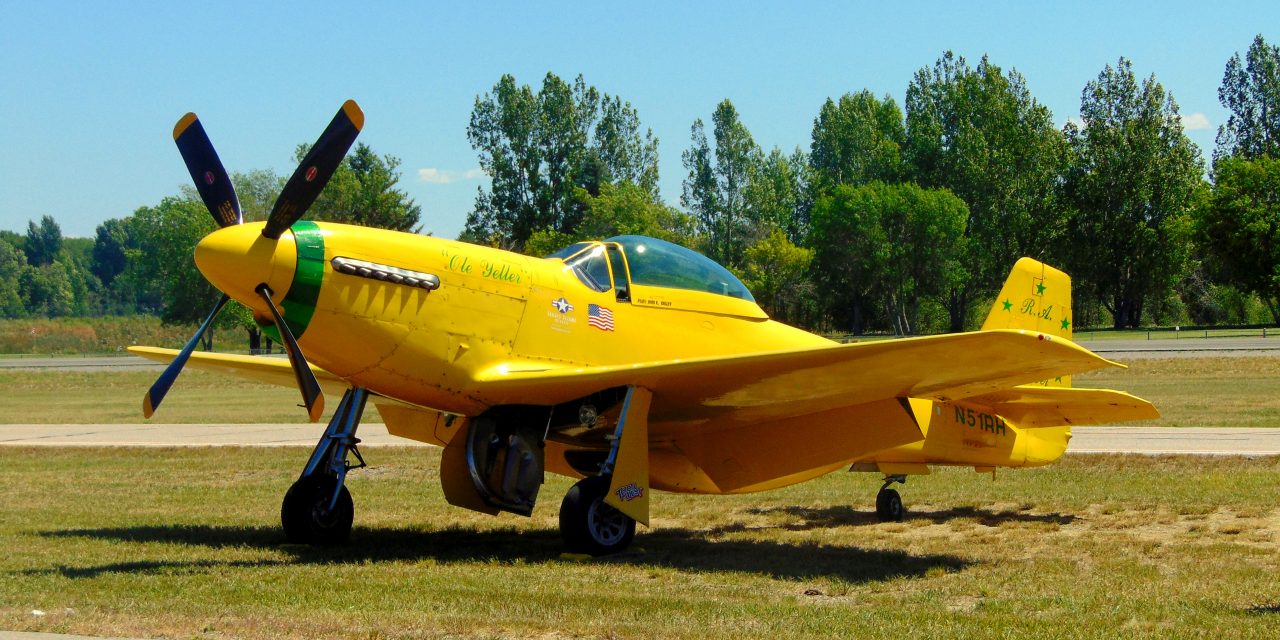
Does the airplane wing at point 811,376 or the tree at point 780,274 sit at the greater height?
the tree at point 780,274

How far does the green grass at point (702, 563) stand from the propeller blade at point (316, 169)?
252 cm

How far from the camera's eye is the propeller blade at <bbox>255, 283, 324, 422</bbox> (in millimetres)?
8531

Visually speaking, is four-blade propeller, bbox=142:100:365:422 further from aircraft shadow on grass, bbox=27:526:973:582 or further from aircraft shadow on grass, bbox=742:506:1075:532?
aircraft shadow on grass, bbox=742:506:1075:532

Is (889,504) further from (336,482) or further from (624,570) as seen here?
(336,482)

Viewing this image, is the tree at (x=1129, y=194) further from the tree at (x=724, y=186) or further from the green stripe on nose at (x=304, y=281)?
the green stripe on nose at (x=304, y=281)

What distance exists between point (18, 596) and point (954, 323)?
71744 millimetres

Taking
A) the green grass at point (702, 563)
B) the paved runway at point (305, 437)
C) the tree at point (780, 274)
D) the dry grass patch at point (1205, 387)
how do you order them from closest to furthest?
1. the green grass at point (702, 563)
2. the paved runway at point (305, 437)
3. the dry grass patch at point (1205, 387)
4. the tree at point (780, 274)

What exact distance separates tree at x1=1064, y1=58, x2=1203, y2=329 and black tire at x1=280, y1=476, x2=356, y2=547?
71.9 meters

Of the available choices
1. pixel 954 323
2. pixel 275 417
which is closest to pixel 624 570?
pixel 275 417

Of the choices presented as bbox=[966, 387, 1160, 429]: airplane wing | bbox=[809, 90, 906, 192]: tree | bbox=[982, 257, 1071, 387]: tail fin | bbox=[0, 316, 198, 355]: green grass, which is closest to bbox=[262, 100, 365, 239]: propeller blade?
bbox=[966, 387, 1160, 429]: airplane wing

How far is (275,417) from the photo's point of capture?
27344 mm

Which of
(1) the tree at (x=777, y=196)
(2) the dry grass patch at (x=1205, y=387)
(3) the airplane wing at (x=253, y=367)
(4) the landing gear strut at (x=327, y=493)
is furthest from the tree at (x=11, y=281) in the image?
(4) the landing gear strut at (x=327, y=493)

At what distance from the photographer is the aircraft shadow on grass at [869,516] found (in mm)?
11438

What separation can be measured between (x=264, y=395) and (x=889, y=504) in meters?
29.7
